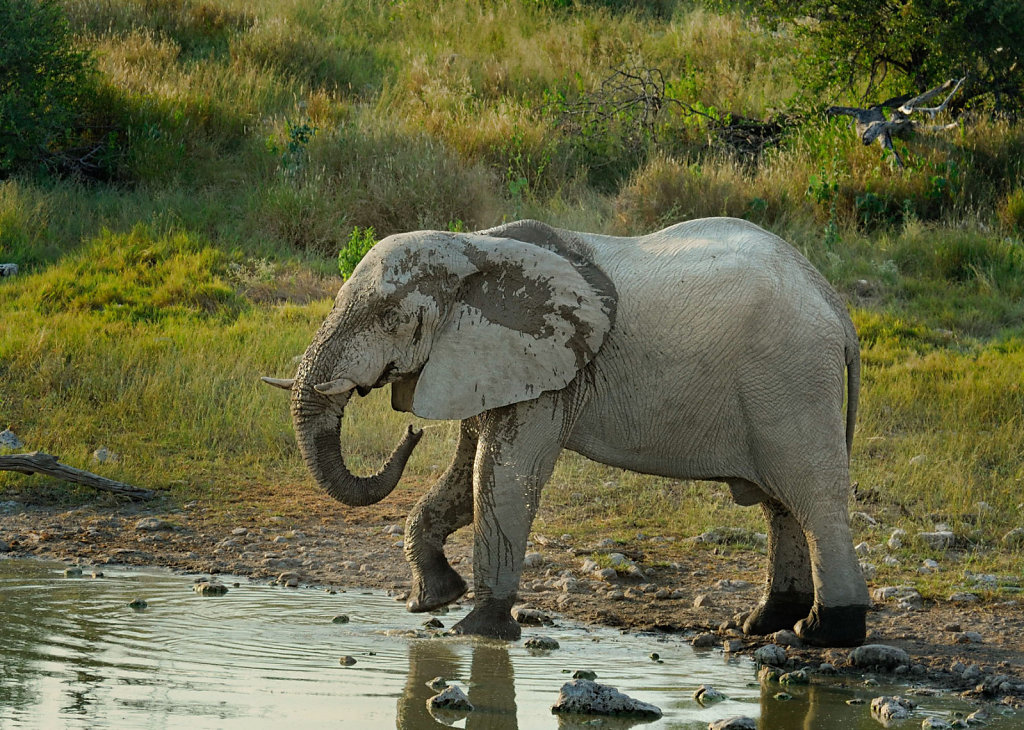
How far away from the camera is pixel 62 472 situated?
27.6 feet

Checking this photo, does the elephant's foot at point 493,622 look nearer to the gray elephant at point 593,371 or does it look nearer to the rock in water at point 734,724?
the gray elephant at point 593,371

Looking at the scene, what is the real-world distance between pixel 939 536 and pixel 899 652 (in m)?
1.95

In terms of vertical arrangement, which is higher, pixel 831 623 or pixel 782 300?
pixel 782 300

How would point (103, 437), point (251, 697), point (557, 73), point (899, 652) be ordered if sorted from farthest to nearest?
point (557, 73)
point (103, 437)
point (899, 652)
point (251, 697)

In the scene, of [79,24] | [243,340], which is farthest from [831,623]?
[79,24]

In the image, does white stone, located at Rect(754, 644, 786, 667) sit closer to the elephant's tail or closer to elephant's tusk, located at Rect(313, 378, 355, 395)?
the elephant's tail

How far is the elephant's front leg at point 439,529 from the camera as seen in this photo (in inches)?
253

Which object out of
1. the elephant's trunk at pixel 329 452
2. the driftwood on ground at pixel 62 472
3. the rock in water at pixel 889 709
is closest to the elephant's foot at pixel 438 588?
the elephant's trunk at pixel 329 452

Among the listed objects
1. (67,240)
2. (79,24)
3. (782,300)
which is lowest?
(67,240)

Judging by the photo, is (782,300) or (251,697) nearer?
(251,697)

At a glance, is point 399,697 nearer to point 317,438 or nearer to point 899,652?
point 317,438

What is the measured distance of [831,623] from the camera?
5.86 m

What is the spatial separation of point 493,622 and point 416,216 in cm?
707

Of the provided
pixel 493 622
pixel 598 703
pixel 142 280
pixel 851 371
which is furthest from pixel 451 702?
pixel 142 280
